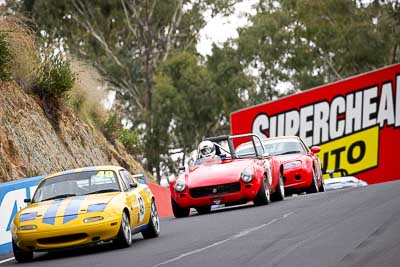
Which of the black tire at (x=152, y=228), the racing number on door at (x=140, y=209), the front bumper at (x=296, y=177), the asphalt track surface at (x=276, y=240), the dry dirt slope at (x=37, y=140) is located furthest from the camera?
the front bumper at (x=296, y=177)

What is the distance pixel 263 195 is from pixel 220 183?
1.05 m

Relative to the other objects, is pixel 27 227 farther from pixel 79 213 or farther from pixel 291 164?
pixel 291 164

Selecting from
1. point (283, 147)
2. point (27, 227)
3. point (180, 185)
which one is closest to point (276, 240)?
point (27, 227)

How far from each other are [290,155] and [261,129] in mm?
20315

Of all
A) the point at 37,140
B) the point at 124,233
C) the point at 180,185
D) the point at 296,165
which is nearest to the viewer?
the point at 124,233

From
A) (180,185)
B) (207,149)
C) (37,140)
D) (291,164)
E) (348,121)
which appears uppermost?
(348,121)

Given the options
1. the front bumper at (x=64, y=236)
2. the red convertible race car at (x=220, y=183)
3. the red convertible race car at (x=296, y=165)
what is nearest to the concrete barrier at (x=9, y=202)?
the front bumper at (x=64, y=236)

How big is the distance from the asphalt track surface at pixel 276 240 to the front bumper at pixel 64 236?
20 centimetres

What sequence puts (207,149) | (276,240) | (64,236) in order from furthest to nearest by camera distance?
(207,149) → (64,236) → (276,240)

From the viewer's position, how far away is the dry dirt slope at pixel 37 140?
24.1 meters

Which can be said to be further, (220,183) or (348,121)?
(348,121)

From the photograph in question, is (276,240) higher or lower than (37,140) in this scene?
lower

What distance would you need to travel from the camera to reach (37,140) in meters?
26.2

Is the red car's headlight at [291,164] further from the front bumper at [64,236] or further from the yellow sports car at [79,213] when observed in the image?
the front bumper at [64,236]
